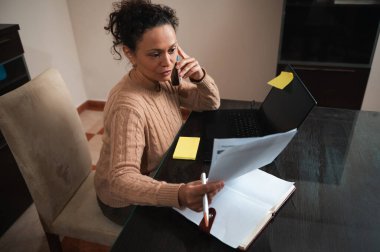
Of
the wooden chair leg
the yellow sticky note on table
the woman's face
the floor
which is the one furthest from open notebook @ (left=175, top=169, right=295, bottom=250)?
the floor

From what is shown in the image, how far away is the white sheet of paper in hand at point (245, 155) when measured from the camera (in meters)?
0.69

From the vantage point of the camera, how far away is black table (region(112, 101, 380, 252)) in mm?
736

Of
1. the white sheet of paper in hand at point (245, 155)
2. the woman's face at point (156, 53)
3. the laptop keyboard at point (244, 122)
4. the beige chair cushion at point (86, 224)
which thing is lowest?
the beige chair cushion at point (86, 224)

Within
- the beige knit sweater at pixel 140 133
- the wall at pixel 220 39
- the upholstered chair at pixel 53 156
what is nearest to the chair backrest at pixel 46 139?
the upholstered chair at pixel 53 156

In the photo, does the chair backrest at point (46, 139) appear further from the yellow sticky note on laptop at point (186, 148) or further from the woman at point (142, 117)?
the yellow sticky note on laptop at point (186, 148)

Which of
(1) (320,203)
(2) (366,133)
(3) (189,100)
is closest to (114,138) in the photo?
(3) (189,100)

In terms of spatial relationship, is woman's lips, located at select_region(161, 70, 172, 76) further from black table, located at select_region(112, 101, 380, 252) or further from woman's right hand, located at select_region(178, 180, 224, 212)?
woman's right hand, located at select_region(178, 180, 224, 212)

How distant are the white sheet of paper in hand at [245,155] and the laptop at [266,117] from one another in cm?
25

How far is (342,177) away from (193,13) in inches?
73.8

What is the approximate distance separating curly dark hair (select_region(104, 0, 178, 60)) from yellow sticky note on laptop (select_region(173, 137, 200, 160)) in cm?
37

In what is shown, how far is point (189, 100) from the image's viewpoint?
4.51 feet

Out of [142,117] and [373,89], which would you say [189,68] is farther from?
[373,89]

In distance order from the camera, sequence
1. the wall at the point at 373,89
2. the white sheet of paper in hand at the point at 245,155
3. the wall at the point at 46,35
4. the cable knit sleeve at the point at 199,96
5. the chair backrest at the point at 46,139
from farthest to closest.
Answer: the wall at the point at 373,89
the wall at the point at 46,35
the cable knit sleeve at the point at 199,96
the chair backrest at the point at 46,139
the white sheet of paper in hand at the point at 245,155

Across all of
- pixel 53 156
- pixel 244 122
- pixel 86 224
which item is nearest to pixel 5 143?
pixel 53 156
